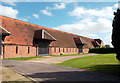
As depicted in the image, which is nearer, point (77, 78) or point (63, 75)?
point (77, 78)

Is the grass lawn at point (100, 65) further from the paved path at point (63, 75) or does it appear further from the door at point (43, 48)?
the door at point (43, 48)

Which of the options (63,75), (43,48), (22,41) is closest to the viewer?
(63,75)

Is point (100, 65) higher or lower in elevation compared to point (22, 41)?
lower

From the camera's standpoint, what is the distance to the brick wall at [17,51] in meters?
20.9

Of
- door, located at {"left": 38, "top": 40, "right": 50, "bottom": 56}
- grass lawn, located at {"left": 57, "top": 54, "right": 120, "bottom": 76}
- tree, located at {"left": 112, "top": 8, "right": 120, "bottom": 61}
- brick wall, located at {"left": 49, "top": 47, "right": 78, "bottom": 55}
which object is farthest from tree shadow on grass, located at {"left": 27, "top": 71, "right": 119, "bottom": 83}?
brick wall, located at {"left": 49, "top": 47, "right": 78, "bottom": 55}

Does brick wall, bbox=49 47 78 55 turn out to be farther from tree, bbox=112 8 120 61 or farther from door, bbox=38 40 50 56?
tree, bbox=112 8 120 61

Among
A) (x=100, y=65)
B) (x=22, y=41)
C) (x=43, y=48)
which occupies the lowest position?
(x=100, y=65)

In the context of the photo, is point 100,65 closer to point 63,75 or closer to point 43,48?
point 63,75

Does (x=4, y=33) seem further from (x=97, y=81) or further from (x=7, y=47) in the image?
(x=97, y=81)

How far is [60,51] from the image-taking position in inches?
1404

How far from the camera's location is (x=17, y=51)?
23031 millimetres

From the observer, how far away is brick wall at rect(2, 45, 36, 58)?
68.6ft

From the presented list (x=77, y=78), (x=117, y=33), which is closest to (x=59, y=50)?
(x=117, y=33)

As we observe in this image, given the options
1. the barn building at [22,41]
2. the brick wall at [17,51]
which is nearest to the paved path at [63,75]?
the brick wall at [17,51]
